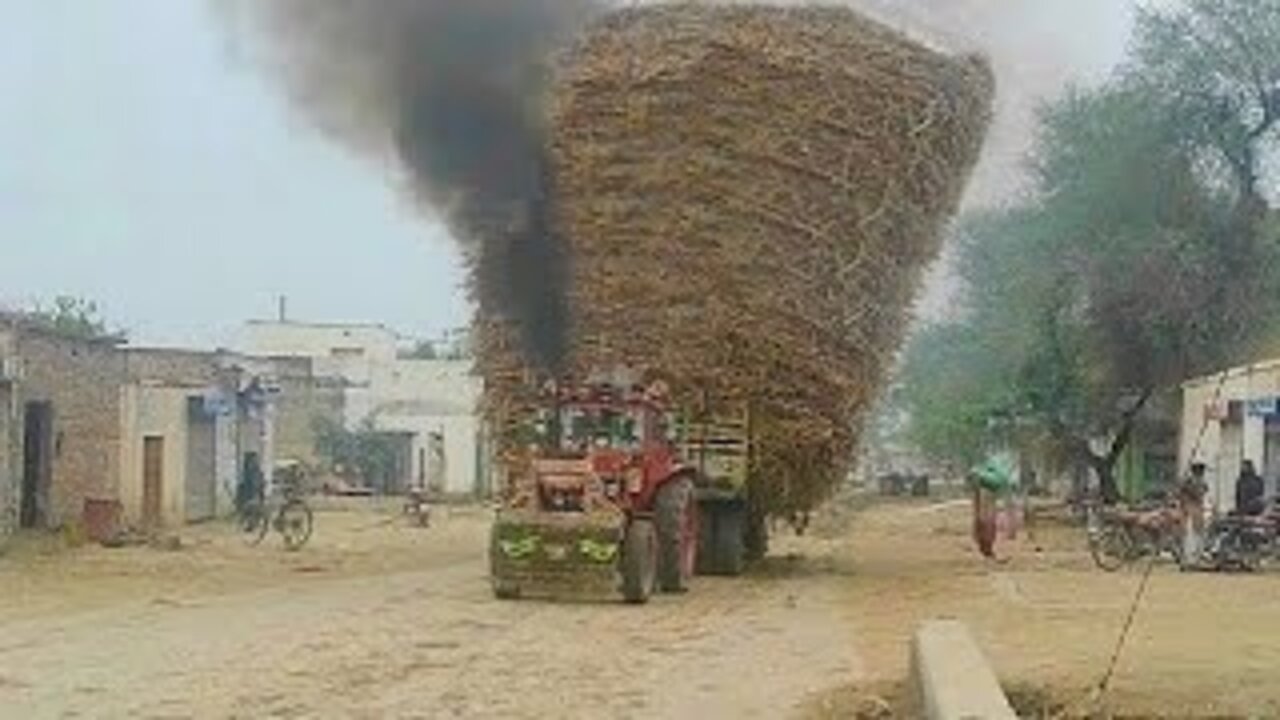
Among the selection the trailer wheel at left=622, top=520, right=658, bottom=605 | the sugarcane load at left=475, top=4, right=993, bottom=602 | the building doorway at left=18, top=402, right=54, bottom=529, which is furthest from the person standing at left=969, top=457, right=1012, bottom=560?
the building doorway at left=18, top=402, right=54, bottom=529

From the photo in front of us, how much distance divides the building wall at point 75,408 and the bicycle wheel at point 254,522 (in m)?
2.15

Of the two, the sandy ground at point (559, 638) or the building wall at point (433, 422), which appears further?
the building wall at point (433, 422)

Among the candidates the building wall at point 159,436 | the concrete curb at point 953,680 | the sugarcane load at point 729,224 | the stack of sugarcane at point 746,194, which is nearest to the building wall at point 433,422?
the building wall at point 159,436

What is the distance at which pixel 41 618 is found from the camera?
60.2 feet

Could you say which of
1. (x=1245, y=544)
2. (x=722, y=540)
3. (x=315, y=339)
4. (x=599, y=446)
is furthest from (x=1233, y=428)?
(x=315, y=339)

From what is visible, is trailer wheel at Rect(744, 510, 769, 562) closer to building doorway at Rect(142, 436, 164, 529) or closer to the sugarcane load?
the sugarcane load

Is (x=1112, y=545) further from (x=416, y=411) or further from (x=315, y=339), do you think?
(x=315, y=339)

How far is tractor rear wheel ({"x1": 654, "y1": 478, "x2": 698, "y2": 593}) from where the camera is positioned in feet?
70.4

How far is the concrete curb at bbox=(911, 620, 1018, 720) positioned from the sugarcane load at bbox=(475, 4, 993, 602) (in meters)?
10.3

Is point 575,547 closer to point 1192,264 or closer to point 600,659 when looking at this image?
point 600,659

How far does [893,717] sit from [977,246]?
123 feet

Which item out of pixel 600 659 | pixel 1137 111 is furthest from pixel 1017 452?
pixel 600 659

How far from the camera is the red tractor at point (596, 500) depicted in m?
19.9

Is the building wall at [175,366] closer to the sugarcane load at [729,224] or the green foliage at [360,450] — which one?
the sugarcane load at [729,224]
